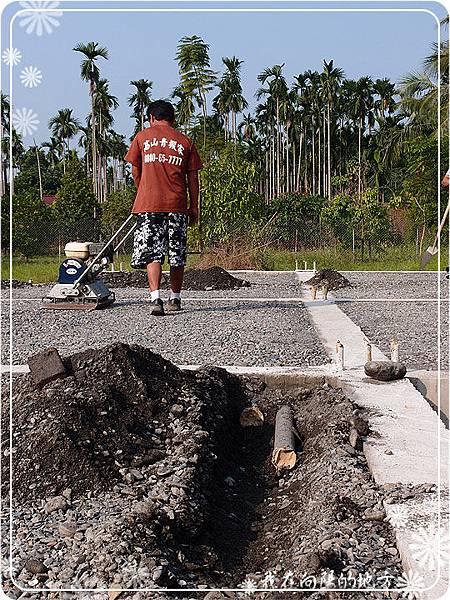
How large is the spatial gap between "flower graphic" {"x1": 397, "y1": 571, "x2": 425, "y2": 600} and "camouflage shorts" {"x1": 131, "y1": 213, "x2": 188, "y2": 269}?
6630 mm

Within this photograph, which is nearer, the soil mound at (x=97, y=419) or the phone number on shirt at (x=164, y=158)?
the soil mound at (x=97, y=419)

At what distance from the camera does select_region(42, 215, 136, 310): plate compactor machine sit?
34.1 feet

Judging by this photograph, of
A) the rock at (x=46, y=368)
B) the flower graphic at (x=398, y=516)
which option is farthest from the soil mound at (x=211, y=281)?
the flower graphic at (x=398, y=516)

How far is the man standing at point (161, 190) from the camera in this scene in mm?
9000

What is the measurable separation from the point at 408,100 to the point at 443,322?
2645cm

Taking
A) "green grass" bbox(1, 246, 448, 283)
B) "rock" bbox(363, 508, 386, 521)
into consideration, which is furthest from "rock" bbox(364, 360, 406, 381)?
"green grass" bbox(1, 246, 448, 283)

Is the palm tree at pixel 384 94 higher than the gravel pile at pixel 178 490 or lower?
higher

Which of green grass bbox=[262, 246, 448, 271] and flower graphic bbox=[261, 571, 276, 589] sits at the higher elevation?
green grass bbox=[262, 246, 448, 271]

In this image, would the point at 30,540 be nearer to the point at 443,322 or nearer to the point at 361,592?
the point at 361,592

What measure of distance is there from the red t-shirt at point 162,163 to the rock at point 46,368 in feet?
15.2

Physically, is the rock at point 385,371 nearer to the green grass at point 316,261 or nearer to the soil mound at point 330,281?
the soil mound at point 330,281

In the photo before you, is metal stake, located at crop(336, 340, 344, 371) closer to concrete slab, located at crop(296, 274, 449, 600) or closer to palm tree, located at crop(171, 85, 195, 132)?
concrete slab, located at crop(296, 274, 449, 600)

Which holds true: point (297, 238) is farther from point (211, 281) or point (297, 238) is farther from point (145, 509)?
point (145, 509)

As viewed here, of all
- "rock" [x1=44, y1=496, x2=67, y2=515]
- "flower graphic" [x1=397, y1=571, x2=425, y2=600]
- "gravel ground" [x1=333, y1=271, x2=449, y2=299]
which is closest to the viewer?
"flower graphic" [x1=397, y1=571, x2=425, y2=600]
